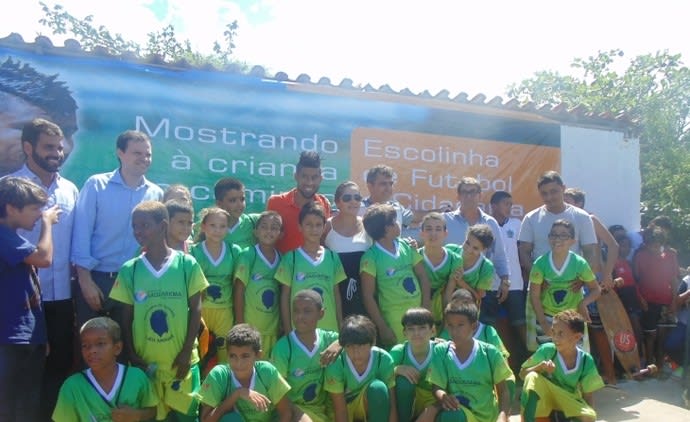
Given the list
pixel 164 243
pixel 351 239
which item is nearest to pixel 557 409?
pixel 351 239

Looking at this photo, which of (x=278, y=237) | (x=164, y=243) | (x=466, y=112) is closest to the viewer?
(x=164, y=243)

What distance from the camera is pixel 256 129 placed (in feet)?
18.7

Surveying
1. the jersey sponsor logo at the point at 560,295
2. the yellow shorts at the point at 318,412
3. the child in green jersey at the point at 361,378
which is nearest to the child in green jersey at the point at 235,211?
the child in green jersey at the point at 361,378

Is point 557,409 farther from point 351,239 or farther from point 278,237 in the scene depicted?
point 278,237

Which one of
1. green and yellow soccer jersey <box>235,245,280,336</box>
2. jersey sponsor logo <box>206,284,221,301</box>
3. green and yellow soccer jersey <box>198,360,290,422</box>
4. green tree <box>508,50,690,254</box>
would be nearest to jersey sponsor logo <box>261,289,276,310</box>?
green and yellow soccer jersey <box>235,245,280,336</box>

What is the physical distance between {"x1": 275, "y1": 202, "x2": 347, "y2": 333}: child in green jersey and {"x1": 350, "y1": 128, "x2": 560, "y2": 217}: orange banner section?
217 cm

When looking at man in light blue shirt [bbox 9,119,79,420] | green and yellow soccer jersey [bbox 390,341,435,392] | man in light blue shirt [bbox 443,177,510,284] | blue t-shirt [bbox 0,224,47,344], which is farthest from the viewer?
man in light blue shirt [bbox 443,177,510,284]

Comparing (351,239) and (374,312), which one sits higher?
(351,239)

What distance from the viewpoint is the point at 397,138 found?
6.34m

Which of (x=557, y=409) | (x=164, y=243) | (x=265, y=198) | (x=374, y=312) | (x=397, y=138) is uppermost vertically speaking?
(x=397, y=138)

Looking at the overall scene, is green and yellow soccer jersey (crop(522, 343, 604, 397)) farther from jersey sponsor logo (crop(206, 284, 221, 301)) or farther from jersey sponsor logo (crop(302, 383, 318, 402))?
jersey sponsor logo (crop(206, 284, 221, 301))

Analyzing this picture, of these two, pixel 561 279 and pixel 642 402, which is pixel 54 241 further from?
pixel 642 402

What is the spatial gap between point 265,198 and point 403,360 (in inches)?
95.8

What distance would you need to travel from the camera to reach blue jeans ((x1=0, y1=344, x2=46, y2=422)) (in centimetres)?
304
